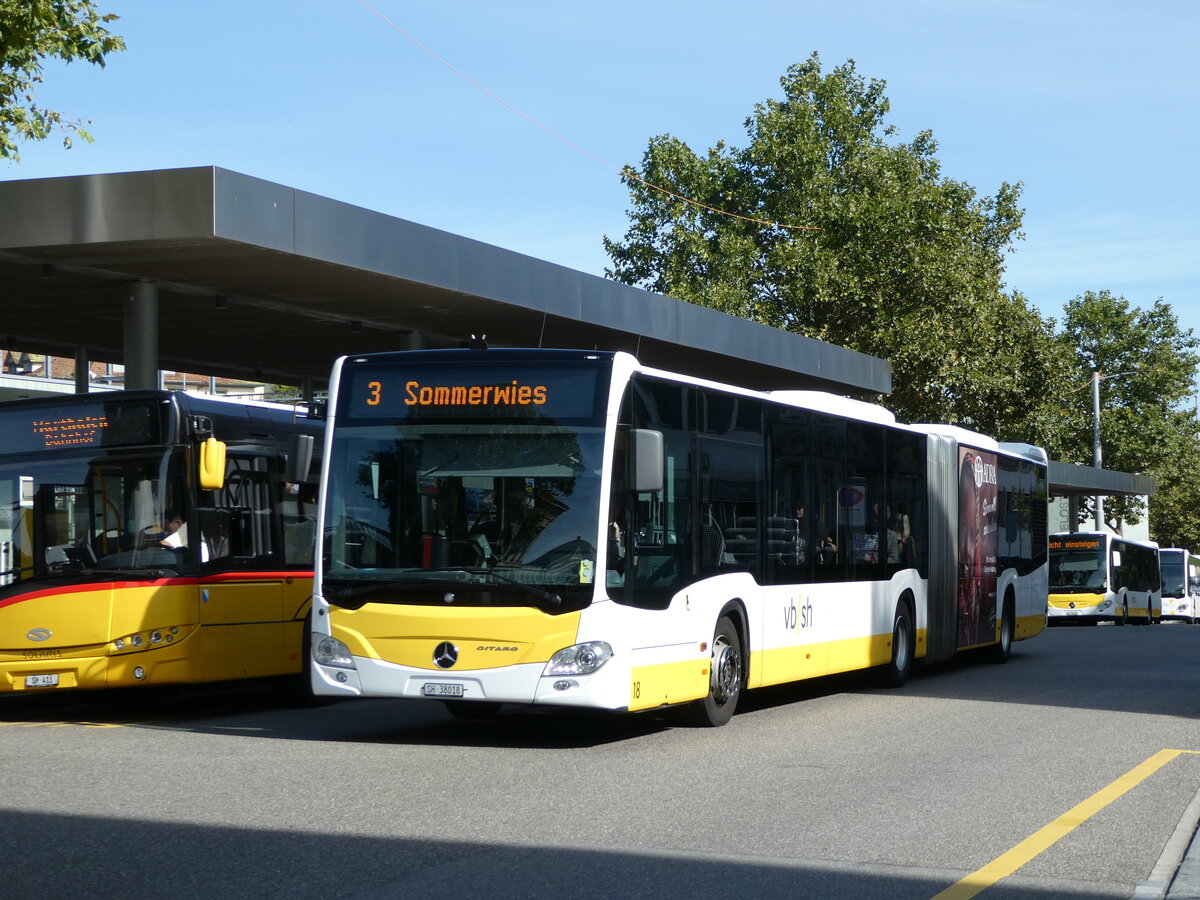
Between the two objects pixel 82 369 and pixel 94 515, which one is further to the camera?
pixel 82 369

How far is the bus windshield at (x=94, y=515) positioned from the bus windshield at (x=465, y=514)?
2468mm

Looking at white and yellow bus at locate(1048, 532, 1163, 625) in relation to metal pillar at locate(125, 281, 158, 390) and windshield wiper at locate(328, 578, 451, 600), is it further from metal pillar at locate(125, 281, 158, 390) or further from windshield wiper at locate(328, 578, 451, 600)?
windshield wiper at locate(328, 578, 451, 600)

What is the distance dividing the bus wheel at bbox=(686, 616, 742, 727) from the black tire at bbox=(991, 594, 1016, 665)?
1019cm

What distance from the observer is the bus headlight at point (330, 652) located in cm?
1175

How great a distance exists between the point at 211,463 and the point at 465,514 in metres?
2.66

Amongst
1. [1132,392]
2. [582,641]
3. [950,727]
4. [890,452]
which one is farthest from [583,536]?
[1132,392]

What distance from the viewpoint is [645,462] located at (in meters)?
11.5

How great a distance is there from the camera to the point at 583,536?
446 inches

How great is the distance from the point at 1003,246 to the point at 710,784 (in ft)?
171

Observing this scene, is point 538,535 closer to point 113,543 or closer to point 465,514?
point 465,514

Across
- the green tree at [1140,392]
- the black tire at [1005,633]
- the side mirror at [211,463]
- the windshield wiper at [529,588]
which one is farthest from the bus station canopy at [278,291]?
the green tree at [1140,392]

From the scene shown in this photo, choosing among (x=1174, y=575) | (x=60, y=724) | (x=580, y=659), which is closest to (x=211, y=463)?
(x=60, y=724)

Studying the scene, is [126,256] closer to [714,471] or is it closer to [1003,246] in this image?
[714,471]

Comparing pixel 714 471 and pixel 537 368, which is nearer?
pixel 537 368
